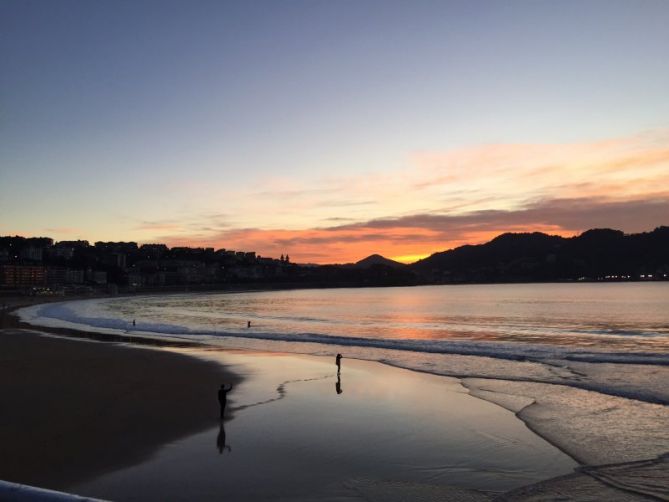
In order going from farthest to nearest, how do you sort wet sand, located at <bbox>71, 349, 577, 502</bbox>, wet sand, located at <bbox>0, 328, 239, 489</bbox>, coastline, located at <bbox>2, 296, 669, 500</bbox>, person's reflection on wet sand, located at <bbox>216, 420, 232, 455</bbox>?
person's reflection on wet sand, located at <bbox>216, 420, 232, 455</bbox> → coastline, located at <bbox>2, 296, 669, 500</bbox> → wet sand, located at <bbox>0, 328, 239, 489</bbox> → wet sand, located at <bbox>71, 349, 577, 502</bbox>

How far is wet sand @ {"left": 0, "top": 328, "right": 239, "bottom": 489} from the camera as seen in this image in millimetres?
12484

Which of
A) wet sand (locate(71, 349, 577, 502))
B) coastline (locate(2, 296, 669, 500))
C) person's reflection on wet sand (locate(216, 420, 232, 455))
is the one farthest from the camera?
person's reflection on wet sand (locate(216, 420, 232, 455))

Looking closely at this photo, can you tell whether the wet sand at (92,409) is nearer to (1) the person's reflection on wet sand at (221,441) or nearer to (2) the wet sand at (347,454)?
(1) the person's reflection on wet sand at (221,441)

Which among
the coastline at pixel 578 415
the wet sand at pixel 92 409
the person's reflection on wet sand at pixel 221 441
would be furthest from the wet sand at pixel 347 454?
the wet sand at pixel 92 409

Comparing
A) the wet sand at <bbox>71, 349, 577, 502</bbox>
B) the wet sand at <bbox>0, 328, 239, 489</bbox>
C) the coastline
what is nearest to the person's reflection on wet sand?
the wet sand at <bbox>71, 349, 577, 502</bbox>

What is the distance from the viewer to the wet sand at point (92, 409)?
12484 millimetres

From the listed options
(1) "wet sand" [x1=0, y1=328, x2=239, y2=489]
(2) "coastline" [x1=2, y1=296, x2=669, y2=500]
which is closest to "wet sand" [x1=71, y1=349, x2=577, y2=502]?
(2) "coastline" [x1=2, y1=296, x2=669, y2=500]

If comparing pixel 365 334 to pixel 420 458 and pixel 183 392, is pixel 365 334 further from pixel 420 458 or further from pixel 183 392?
pixel 420 458

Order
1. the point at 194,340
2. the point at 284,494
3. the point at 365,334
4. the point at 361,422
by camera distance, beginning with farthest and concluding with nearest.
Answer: the point at 365,334
the point at 194,340
the point at 361,422
the point at 284,494

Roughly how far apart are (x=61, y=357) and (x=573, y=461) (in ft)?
92.9

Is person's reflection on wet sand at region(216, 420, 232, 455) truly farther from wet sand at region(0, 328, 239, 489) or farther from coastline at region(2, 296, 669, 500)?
coastline at region(2, 296, 669, 500)

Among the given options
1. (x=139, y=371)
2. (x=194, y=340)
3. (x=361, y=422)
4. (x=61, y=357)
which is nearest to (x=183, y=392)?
(x=139, y=371)

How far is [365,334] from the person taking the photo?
51.9 m

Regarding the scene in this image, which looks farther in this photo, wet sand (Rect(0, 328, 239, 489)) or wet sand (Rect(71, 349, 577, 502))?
wet sand (Rect(0, 328, 239, 489))
